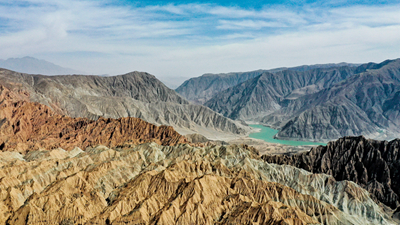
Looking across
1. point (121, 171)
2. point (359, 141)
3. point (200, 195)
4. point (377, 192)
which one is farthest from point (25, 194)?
point (359, 141)

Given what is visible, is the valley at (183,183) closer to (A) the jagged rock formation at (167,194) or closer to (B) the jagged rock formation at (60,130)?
(A) the jagged rock formation at (167,194)

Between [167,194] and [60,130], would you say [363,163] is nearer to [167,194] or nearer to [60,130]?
[167,194]

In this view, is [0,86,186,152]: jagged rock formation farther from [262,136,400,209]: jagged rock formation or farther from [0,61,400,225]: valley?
[262,136,400,209]: jagged rock formation

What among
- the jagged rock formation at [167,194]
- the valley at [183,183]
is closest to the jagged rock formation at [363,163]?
the valley at [183,183]

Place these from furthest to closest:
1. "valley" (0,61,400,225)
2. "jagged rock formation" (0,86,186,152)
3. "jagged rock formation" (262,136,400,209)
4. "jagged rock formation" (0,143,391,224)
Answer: "jagged rock formation" (0,86,186,152), "jagged rock formation" (262,136,400,209), "valley" (0,61,400,225), "jagged rock formation" (0,143,391,224)

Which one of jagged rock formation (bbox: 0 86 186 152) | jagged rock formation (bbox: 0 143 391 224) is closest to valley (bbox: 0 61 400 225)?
jagged rock formation (bbox: 0 143 391 224)
